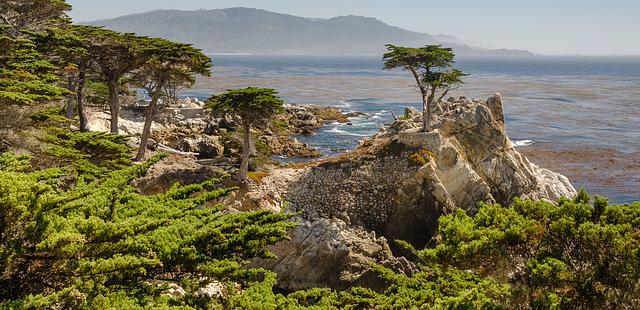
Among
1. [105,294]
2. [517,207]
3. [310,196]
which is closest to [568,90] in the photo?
[310,196]

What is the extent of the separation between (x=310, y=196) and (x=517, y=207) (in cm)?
1348

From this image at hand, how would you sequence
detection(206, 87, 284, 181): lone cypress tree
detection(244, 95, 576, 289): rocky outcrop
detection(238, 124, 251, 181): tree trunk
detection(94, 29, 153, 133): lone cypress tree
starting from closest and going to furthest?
detection(244, 95, 576, 289): rocky outcrop < detection(206, 87, 284, 181): lone cypress tree < detection(94, 29, 153, 133): lone cypress tree < detection(238, 124, 251, 181): tree trunk

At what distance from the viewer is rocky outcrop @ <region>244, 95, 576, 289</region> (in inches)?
791

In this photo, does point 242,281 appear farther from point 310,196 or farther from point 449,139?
point 449,139

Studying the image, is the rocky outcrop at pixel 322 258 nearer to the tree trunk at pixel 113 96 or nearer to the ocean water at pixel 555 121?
the tree trunk at pixel 113 96

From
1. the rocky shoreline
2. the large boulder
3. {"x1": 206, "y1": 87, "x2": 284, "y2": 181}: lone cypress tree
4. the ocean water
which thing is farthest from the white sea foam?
{"x1": 206, "y1": 87, "x2": 284, "y2": 181}: lone cypress tree

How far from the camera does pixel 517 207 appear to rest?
11406 millimetres

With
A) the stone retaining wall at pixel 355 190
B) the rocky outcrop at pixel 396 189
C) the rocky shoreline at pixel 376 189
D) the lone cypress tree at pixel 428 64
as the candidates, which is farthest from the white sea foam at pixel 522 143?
the stone retaining wall at pixel 355 190

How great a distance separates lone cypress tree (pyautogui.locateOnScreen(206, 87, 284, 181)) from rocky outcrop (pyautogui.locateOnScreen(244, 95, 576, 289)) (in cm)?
314

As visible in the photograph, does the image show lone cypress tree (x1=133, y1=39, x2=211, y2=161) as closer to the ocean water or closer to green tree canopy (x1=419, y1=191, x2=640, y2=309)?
green tree canopy (x1=419, y1=191, x2=640, y2=309)

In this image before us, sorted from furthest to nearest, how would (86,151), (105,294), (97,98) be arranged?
1. (97,98)
2. (86,151)
3. (105,294)

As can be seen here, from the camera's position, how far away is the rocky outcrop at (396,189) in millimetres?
20094

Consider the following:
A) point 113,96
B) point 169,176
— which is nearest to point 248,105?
point 169,176

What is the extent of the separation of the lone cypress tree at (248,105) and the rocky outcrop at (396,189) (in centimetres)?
314
